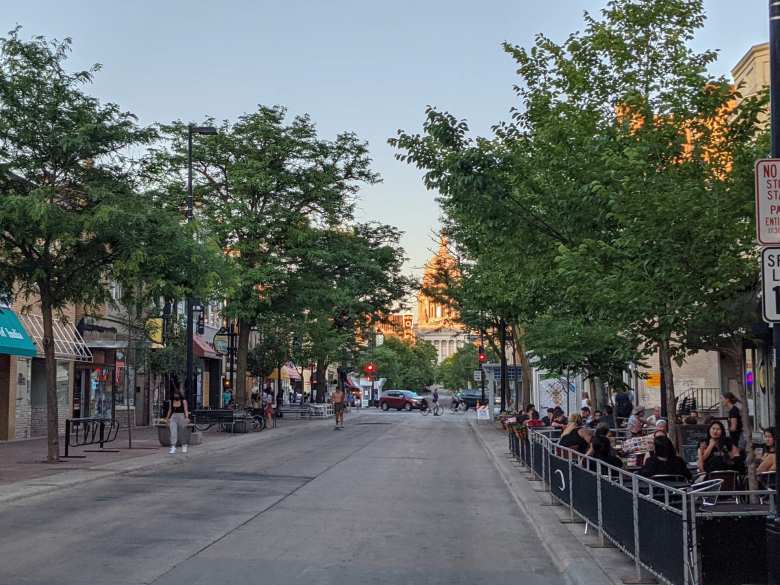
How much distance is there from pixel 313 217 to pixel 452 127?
29.9 meters

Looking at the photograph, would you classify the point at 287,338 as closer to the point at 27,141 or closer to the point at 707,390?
the point at 707,390

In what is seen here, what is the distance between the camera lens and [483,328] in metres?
48.9

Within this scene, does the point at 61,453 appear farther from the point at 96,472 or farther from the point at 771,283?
the point at 771,283

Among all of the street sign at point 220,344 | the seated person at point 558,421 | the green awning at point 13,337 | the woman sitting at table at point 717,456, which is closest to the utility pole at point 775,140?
the woman sitting at table at point 717,456

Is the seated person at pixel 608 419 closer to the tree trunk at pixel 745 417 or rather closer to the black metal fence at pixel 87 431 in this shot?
the tree trunk at pixel 745 417

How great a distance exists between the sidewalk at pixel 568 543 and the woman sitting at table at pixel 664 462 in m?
1.07

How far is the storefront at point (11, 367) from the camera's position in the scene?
3083 centimetres

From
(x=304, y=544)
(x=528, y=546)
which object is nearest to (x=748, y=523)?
(x=528, y=546)

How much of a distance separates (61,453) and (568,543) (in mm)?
18750

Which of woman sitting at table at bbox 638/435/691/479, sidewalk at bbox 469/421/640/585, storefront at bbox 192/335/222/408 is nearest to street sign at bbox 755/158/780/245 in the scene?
sidewalk at bbox 469/421/640/585

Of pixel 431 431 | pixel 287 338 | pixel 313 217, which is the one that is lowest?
pixel 431 431

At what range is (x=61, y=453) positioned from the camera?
26.9m

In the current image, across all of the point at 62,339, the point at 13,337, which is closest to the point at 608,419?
the point at 13,337

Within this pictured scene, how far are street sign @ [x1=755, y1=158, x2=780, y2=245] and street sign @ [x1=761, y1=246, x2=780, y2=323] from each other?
0.64ft
